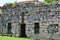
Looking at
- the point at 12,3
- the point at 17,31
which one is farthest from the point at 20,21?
the point at 12,3

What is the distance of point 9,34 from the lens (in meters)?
31.1

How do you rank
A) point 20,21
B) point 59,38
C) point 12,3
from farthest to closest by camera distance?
point 12,3 → point 20,21 → point 59,38

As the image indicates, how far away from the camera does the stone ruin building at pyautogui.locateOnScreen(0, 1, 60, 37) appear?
92.1ft

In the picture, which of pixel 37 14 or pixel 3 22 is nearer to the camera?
pixel 37 14

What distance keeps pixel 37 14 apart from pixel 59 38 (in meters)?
4.01

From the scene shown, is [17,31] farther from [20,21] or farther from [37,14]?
[37,14]

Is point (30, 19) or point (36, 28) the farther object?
point (30, 19)

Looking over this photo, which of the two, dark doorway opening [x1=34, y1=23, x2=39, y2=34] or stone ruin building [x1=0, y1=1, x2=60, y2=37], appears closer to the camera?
stone ruin building [x1=0, y1=1, x2=60, y2=37]

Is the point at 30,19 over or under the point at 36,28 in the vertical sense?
over

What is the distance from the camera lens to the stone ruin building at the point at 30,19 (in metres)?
28.1

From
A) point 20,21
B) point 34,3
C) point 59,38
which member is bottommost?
point 59,38

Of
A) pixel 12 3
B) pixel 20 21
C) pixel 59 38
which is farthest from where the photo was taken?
pixel 12 3

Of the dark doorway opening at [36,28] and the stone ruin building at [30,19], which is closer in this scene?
the stone ruin building at [30,19]

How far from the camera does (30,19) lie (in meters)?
29.7
